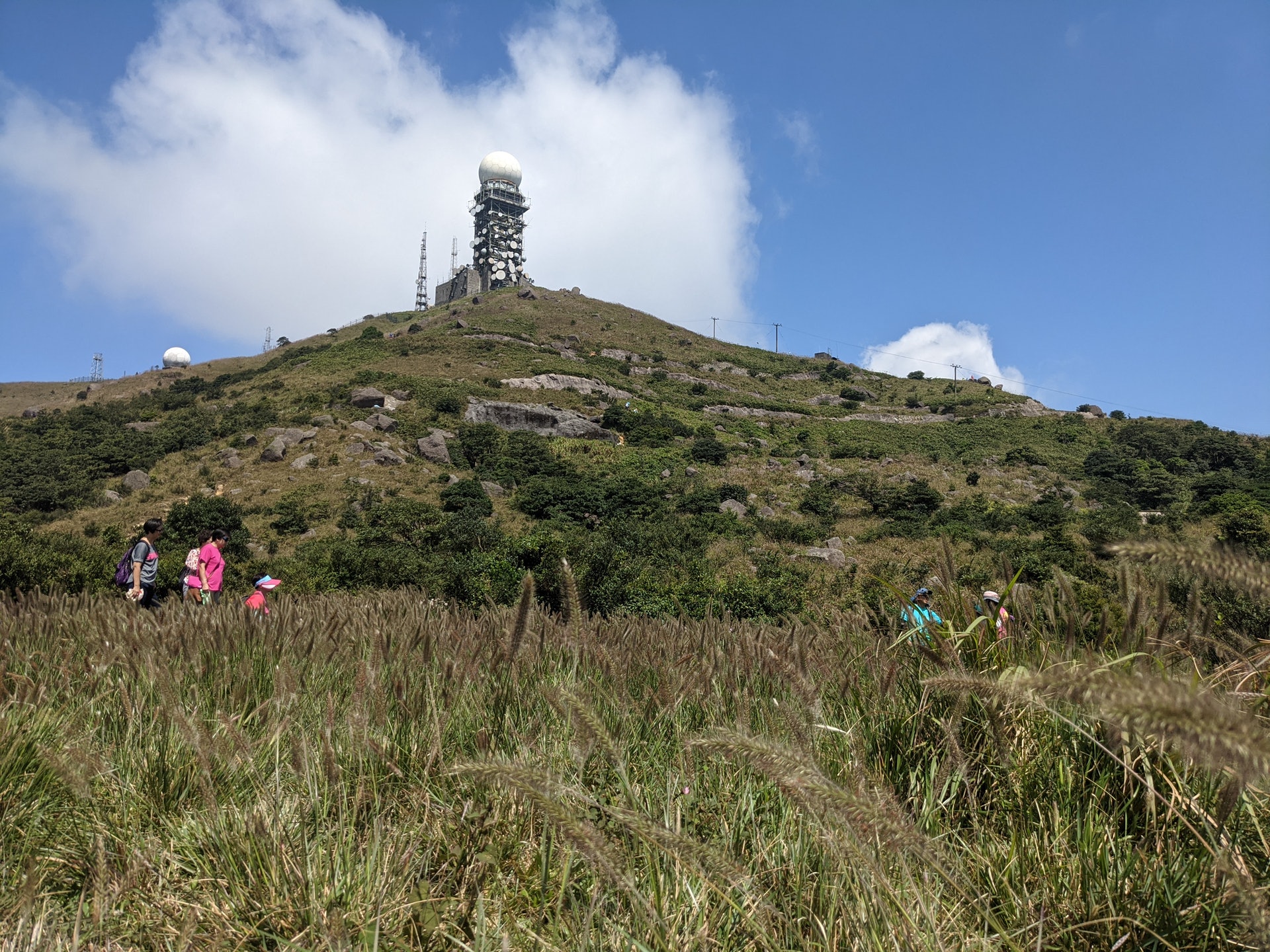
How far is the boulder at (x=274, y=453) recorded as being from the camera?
34594 millimetres

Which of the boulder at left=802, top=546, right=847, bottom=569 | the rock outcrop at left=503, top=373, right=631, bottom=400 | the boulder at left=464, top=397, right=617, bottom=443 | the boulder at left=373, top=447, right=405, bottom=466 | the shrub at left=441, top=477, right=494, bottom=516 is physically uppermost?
the rock outcrop at left=503, top=373, right=631, bottom=400

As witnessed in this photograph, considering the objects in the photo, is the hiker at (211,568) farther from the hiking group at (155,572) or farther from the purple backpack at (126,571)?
the purple backpack at (126,571)

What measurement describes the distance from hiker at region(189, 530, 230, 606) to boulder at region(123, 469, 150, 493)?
2941 cm

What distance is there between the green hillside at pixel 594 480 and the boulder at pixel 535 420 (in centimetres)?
41

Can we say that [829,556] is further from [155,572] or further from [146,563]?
[146,563]

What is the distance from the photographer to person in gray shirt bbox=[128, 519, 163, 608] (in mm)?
→ 7727

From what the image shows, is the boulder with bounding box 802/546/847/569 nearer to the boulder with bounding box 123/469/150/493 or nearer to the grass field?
the grass field

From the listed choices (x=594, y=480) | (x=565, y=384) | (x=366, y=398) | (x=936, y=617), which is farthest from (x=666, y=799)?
(x=565, y=384)

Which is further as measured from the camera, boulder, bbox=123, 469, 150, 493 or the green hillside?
boulder, bbox=123, 469, 150, 493

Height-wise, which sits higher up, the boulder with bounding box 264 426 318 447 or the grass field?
the boulder with bounding box 264 426 318 447

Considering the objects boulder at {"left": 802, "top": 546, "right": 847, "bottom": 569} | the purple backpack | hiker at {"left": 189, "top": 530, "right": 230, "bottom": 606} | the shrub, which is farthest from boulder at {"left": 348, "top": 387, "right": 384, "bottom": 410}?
the purple backpack

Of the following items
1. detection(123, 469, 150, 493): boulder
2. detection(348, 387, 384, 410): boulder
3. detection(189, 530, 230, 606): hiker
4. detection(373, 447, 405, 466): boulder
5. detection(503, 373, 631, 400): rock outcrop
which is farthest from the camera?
detection(503, 373, 631, 400): rock outcrop

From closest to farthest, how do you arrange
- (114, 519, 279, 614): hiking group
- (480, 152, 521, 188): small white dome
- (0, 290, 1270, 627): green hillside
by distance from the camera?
1. (114, 519, 279, 614): hiking group
2. (0, 290, 1270, 627): green hillside
3. (480, 152, 521, 188): small white dome

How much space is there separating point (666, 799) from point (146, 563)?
325 inches
